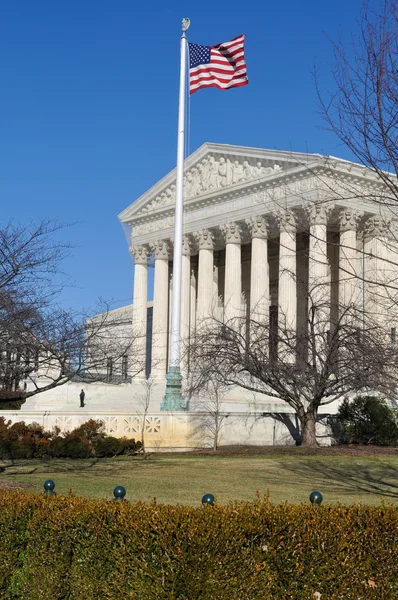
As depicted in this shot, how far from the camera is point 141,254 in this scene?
64625 millimetres

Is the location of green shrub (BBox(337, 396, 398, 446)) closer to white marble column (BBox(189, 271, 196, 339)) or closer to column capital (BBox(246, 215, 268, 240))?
column capital (BBox(246, 215, 268, 240))

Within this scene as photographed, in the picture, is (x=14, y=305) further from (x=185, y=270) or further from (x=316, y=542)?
(x=185, y=270)

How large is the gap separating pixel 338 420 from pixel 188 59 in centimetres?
1881

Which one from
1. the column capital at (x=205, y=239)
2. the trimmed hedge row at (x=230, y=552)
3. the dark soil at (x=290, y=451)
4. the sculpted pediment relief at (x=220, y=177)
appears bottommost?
the trimmed hedge row at (x=230, y=552)

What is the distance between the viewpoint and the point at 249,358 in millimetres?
32906

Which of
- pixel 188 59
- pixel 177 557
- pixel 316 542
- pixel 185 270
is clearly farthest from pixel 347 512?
pixel 185 270

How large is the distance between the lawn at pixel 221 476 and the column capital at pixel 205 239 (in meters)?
29.9

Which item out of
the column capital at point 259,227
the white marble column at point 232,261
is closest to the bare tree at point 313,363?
the column capital at point 259,227

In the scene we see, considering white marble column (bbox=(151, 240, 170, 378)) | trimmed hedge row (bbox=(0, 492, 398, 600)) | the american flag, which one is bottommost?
trimmed hedge row (bbox=(0, 492, 398, 600))

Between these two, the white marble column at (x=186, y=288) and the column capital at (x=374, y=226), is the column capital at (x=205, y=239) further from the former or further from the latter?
the column capital at (x=374, y=226)

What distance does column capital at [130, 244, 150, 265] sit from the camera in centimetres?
6450

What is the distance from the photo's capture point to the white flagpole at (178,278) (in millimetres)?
31516

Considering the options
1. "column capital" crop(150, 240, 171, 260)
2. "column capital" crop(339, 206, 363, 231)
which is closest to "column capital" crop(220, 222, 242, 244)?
"column capital" crop(150, 240, 171, 260)

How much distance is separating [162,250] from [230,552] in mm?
55634
